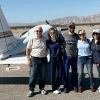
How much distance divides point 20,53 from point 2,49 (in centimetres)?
64

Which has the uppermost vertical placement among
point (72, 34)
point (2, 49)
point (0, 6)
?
point (0, 6)

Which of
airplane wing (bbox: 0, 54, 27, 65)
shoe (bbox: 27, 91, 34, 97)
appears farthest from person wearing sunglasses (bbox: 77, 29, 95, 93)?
airplane wing (bbox: 0, 54, 27, 65)

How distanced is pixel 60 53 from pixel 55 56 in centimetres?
15

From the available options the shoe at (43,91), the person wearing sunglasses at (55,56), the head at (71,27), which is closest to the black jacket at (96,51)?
the head at (71,27)

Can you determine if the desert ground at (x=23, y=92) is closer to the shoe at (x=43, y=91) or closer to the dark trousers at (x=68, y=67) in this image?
the shoe at (x=43, y=91)

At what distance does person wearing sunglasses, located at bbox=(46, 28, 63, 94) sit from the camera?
5.81m

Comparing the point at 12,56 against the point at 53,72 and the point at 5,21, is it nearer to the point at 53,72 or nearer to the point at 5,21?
the point at 5,21

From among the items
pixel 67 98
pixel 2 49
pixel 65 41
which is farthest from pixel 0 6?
pixel 67 98

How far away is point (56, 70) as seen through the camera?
602cm

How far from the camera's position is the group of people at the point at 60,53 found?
18.9 ft

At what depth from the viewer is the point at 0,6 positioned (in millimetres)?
7520

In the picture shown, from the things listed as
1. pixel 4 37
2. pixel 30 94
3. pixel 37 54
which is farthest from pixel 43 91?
pixel 4 37

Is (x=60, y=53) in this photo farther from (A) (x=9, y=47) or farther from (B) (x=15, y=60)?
(A) (x=9, y=47)

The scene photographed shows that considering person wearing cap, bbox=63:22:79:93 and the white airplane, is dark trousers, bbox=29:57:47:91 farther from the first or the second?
the white airplane
